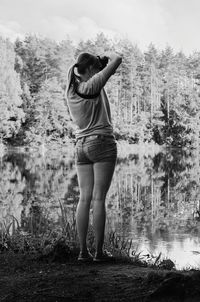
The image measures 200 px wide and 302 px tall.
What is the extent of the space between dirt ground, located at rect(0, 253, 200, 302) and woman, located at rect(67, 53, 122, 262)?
0.27 meters

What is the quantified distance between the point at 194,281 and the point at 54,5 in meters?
61.0

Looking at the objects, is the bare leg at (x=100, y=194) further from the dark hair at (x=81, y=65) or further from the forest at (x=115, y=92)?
the forest at (x=115, y=92)

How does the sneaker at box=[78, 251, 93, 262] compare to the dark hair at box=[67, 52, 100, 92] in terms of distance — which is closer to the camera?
the sneaker at box=[78, 251, 93, 262]

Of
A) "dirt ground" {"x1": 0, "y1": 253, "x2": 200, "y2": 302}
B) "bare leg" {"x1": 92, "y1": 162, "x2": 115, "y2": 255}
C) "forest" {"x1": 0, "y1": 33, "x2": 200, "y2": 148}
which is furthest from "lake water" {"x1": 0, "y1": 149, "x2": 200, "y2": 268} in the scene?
"forest" {"x1": 0, "y1": 33, "x2": 200, "y2": 148}

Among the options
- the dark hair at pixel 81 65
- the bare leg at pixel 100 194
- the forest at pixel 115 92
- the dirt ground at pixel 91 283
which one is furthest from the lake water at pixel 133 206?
the forest at pixel 115 92

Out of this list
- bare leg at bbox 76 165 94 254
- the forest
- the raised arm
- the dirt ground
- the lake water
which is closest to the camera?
the dirt ground

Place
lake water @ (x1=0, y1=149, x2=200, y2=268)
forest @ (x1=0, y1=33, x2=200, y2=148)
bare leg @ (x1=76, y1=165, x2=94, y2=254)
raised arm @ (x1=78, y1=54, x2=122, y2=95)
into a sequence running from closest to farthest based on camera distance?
raised arm @ (x1=78, y1=54, x2=122, y2=95) → bare leg @ (x1=76, y1=165, x2=94, y2=254) → lake water @ (x1=0, y1=149, x2=200, y2=268) → forest @ (x1=0, y1=33, x2=200, y2=148)

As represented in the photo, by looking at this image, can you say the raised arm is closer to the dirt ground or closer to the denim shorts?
the denim shorts

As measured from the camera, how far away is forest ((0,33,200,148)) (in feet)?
122

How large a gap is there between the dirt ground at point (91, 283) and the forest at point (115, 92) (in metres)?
→ 32.5

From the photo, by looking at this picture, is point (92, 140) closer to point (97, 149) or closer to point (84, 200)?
point (97, 149)

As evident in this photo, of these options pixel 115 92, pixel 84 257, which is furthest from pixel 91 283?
pixel 115 92

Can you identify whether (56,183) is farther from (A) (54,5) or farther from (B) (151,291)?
(A) (54,5)

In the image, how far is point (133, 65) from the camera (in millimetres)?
47938
